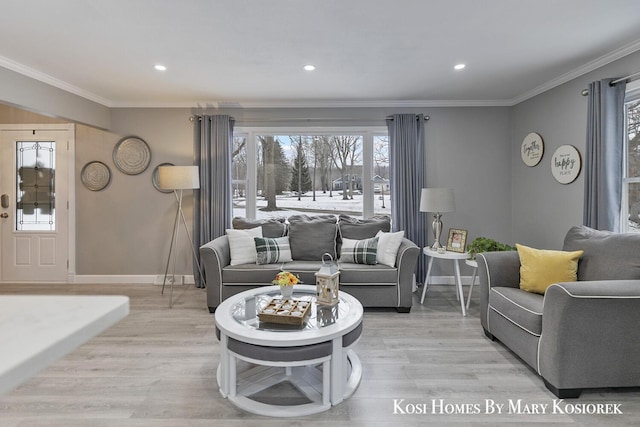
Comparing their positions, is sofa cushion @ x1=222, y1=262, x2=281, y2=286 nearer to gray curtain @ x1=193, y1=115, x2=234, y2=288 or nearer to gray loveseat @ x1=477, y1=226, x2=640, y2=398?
gray curtain @ x1=193, y1=115, x2=234, y2=288

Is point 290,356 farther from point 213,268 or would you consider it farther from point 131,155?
point 131,155

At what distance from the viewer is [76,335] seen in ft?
1.65

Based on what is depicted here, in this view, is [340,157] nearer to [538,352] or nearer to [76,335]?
[538,352]

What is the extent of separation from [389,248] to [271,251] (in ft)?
4.30

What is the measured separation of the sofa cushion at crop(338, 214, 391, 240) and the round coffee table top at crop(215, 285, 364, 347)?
4.65 feet

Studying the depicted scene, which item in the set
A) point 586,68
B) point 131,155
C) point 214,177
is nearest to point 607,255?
point 586,68

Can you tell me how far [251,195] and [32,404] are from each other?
Result: 3.04m

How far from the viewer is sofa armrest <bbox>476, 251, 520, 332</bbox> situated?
108 inches

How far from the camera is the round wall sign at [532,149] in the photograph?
3.83m

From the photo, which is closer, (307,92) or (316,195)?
(307,92)

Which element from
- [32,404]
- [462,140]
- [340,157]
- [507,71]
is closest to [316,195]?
[340,157]

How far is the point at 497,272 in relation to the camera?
274 centimetres

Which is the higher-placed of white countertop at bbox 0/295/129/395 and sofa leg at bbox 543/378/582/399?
white countertop at bbox 0/295/129/395

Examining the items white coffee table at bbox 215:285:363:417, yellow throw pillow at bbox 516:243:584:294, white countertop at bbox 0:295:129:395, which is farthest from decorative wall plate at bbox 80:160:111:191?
yellow throw pillow at bbox 516:243:584:294
